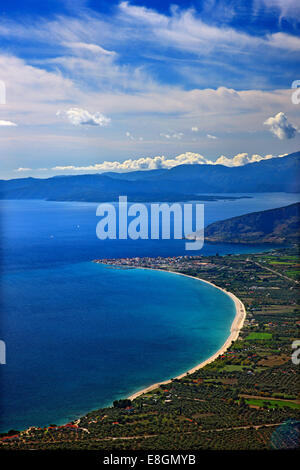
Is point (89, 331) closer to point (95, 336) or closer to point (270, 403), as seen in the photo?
point (95, 336)

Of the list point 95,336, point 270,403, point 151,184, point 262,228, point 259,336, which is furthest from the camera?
point 151,184

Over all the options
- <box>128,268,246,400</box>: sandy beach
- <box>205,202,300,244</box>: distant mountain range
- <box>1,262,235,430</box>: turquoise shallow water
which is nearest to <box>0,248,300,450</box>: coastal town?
<box>128,268,246,400</box>: sandy beach

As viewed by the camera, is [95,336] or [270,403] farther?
[95,336]

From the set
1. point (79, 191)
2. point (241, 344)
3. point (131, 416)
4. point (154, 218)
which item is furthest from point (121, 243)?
point (79, 191)

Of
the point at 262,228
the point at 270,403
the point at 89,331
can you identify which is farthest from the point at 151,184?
the point at 270,403

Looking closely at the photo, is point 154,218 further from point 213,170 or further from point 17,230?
point 213,170

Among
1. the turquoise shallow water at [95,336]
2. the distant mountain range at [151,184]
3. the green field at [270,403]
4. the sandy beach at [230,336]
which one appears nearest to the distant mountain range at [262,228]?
the turquoise shallow water at [95,336]

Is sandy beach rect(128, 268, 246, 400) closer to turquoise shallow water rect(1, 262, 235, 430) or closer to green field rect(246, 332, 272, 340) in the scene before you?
turquoise shallow water rect(1, 262, 235, 430)
